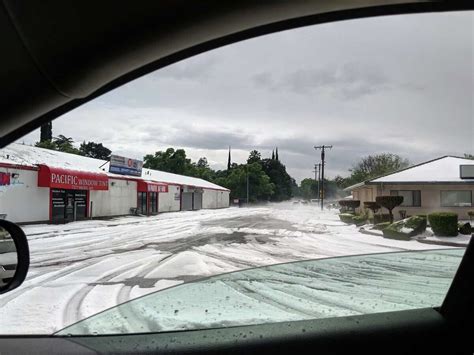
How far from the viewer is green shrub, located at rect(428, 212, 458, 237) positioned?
3061mm

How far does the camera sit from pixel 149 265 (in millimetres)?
7793

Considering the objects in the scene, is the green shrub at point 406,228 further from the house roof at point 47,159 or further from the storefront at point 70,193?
the storefront at point 70,193

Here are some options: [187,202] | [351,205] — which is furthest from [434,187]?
[187,202]

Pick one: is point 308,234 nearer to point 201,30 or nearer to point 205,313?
point 205,313

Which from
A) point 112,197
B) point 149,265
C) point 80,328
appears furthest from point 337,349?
point 112,197

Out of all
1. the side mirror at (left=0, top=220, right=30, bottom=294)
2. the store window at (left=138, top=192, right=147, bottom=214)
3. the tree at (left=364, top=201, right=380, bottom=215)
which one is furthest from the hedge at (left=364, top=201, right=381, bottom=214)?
the store window at (left=138, top=192, right=147, bottom=214)

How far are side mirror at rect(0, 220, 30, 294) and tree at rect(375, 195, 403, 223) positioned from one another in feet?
13.4

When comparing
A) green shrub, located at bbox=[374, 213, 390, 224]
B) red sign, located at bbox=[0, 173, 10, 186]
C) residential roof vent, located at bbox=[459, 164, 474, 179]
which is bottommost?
green shrub, located at bbox=[374, 213, 390, 224]

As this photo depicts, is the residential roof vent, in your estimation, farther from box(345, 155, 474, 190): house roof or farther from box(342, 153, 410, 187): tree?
box(342, 153, 410, 187): tree

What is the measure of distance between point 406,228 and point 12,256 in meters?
4.31

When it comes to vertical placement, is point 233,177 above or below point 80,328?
above

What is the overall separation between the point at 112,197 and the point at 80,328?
22.6 m

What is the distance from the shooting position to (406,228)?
500 centimetres

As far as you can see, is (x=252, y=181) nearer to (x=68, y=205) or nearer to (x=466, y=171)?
(x=466, y=171)
